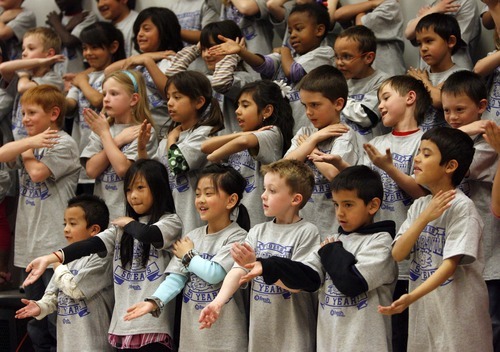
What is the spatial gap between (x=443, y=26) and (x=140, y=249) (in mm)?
2127

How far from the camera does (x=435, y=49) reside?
4938 mm

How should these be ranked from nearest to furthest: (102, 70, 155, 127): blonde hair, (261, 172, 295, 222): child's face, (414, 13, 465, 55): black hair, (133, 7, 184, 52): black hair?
(261, 172, 295, 222): child's face
(414, 13, 465, 55): black hair
(102, 70, 155, 127): blonde hair
(133, 7, 184, 52): black hair

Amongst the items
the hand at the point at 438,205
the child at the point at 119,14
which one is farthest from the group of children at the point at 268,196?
the child at the point at 119,14

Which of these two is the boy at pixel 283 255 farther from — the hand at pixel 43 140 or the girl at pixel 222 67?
the hand at pixel 43 140

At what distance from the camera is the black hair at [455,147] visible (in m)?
3.77

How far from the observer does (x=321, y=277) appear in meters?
3.91

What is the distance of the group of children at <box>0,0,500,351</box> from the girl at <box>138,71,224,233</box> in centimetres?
1

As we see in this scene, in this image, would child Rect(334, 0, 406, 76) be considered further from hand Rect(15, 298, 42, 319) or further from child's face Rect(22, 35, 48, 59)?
hand Rect(15, 298, 42, 319)

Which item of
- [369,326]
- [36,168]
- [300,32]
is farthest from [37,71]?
[369,326]

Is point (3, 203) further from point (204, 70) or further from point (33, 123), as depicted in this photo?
point (204, 70)

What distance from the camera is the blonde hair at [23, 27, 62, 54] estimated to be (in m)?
6.28

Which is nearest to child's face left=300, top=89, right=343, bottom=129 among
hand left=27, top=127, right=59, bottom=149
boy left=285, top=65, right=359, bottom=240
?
boy left=285, top=65, right=359, bottom=240

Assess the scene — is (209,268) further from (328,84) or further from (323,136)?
(328,84)

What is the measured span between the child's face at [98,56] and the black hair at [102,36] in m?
0.03
